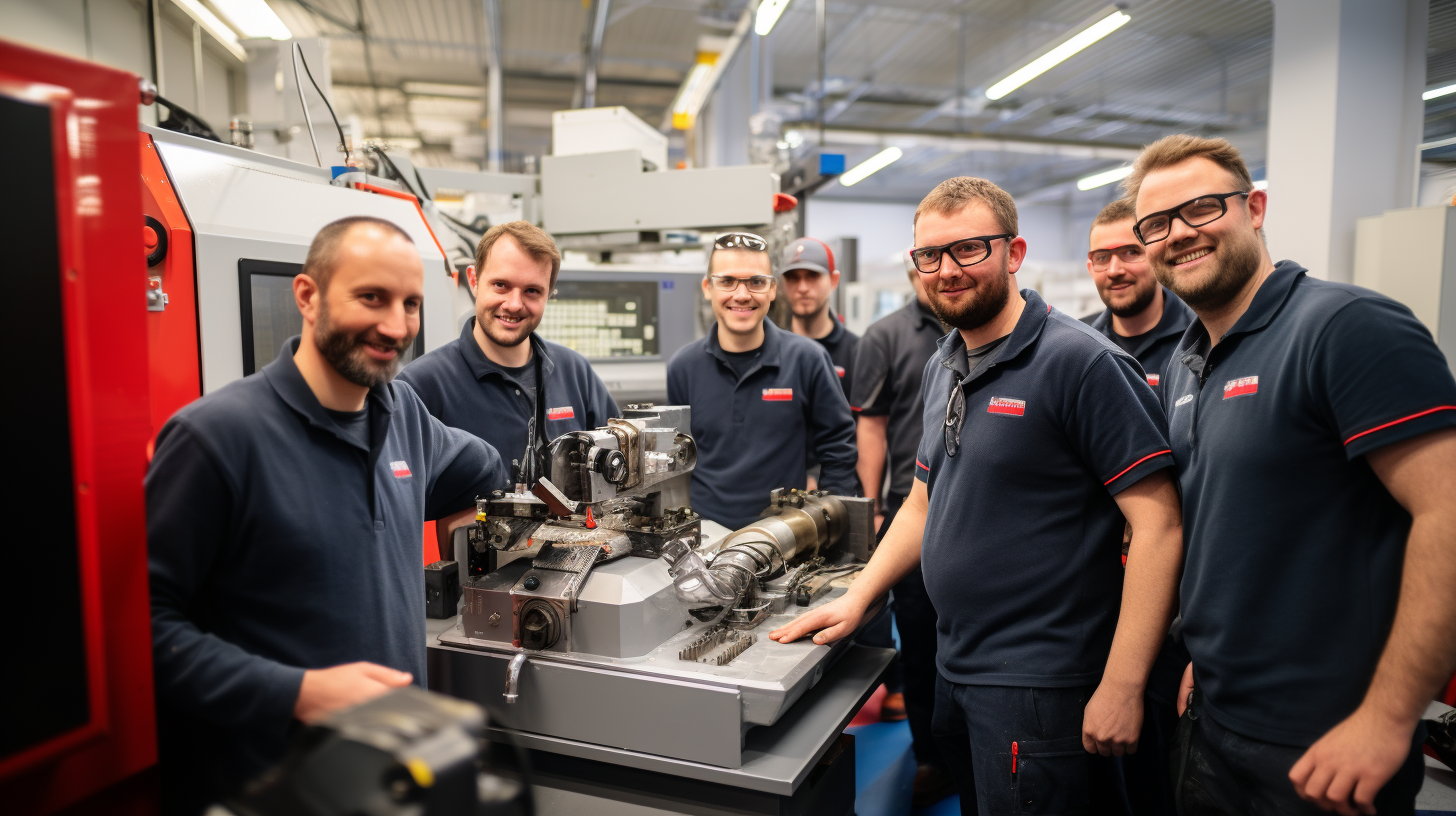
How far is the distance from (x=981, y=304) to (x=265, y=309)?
155cm

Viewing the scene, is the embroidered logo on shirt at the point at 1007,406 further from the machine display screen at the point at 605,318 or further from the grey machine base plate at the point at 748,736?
the machine display screen at the point at 605,318

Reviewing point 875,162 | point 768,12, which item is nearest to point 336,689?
point 768,12

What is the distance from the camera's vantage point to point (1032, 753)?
1.30 metres

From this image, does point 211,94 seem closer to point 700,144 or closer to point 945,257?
point 700,144

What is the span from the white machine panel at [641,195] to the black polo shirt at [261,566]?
83.2 inches

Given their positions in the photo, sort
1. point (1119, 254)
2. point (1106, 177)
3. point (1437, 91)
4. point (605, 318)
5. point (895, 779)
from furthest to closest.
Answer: point (1106, 177)
point (1437, 91)
point (605, 318)
point (895, 779)
point (1119, 254)

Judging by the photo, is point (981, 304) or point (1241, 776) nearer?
point (1241, 776)

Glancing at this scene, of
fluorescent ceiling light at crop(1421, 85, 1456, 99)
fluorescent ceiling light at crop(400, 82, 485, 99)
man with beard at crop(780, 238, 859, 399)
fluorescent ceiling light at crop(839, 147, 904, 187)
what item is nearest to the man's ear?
man with beard at crop(780, 238, 859, 399)

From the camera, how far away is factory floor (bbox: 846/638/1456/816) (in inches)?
86.7

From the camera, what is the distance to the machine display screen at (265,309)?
67.2 inches

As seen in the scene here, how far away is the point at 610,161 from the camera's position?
3.24m

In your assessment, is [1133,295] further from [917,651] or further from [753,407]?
[917,651]

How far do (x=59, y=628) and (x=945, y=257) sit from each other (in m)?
1.34

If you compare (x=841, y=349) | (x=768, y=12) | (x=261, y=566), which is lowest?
(x=261, y=566)
